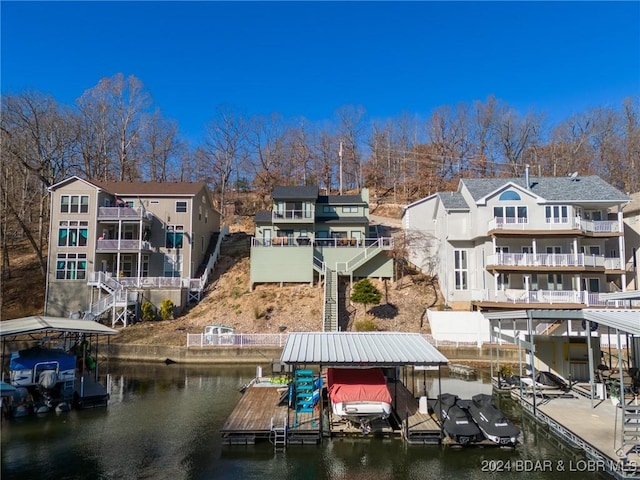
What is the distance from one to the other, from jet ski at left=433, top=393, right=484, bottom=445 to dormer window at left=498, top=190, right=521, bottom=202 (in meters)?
20.2

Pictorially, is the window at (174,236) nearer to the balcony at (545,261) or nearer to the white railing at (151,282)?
the white railing at (151,282)

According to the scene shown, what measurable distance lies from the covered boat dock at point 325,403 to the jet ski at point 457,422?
1.14 ft

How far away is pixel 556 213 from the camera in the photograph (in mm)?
30000

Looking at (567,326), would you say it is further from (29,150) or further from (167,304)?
(29,150)

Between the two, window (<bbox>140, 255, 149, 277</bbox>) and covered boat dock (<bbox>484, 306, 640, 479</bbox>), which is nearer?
covered boat dock (<bbox>484, 306, 640, 479</bbox>)

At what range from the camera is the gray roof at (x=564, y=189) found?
2986cm

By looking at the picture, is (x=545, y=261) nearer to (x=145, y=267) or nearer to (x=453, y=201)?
(x=453, y=201)

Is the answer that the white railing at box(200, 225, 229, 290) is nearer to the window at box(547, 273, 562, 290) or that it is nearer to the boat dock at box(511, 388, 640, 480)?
the boat dock at box(511, 388, 640, 480)

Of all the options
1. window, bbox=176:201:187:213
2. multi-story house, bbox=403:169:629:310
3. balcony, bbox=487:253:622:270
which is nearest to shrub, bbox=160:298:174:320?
window, bbox=176:201:187:213

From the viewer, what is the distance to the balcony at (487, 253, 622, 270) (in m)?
28.5

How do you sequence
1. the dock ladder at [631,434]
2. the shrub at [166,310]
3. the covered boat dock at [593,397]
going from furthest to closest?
the shrub at [166,310] < the covered boat dock at [593,397] < the dock ladder at [631,434]

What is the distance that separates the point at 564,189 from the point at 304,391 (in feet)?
89.0

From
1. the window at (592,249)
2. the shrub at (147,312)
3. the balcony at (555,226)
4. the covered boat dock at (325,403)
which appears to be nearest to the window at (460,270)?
the balcony at (555,226)

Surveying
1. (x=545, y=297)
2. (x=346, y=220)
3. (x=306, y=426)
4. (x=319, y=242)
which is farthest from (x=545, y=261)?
(x=306, y=426)
